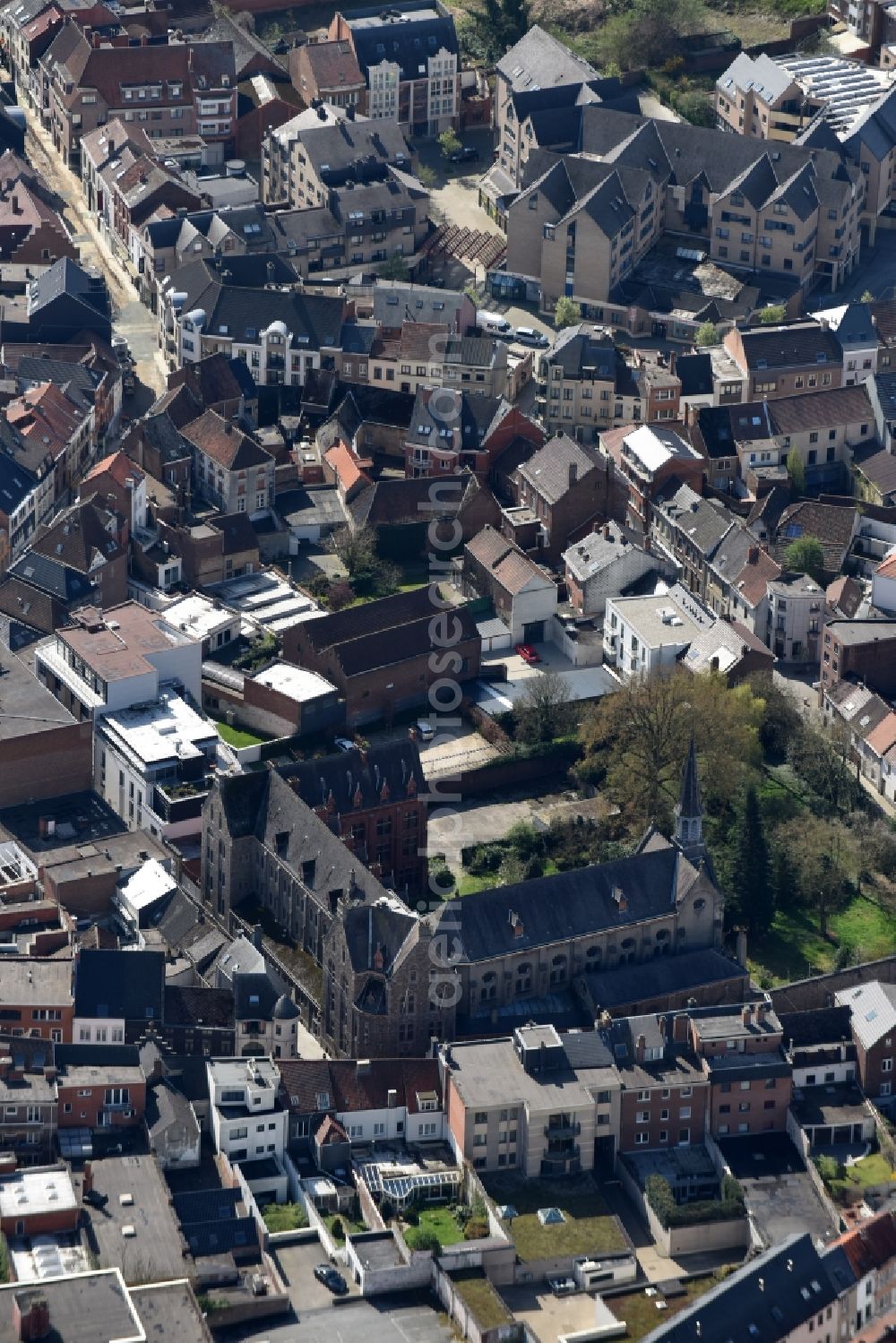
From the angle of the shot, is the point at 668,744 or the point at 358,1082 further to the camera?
the point at 668,744

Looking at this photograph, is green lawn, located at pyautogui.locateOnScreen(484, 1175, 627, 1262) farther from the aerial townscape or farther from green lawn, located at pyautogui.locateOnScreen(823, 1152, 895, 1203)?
green lawn, located at pyautogui.locateOnScreen(823, 1152, 895, 1203)

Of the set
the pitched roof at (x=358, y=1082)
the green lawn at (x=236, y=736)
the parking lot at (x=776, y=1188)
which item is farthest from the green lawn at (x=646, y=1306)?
the green lawn at (x=236, y=736)

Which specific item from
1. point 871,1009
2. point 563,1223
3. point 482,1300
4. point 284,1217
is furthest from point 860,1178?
point 284,1217

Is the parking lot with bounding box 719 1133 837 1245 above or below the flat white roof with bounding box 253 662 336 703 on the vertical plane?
below

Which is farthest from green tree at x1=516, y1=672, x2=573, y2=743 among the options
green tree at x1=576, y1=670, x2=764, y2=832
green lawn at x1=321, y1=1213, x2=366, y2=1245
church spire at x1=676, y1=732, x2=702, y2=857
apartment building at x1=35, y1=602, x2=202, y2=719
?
green lawn at x1=321, y1=1213, x2=366, y2=1245

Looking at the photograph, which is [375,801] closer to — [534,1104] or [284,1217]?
[534,1104]
